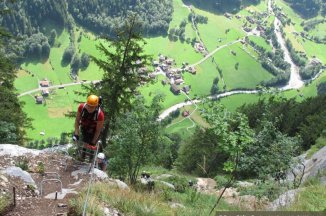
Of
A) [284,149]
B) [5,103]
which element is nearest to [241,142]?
[284,149]

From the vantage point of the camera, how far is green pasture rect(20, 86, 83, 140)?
447 ft

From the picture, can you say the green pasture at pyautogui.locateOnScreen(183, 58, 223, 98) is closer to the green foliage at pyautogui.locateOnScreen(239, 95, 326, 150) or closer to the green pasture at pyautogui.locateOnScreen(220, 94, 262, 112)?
the green pasture at pyautogui.locateOnScreen(220, 94, 262, 112)

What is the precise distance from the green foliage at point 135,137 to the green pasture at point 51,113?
114528mm

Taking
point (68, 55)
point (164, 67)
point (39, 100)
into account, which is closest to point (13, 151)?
point (39, 100)

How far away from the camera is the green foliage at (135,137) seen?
1830 centimetres

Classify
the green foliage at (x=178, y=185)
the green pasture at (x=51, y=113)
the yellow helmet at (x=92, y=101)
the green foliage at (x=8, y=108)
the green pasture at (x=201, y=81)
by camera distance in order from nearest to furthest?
1. the yellow helmet at (x=92, y=101)
2. the green foliage at (x=178, y=185)
3. the green foliage at (x=8, y=108)
4. the green pasture at (x=51, y=113)
5. the green pasture at (x=201, y=81)

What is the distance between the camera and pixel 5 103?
33344 mm

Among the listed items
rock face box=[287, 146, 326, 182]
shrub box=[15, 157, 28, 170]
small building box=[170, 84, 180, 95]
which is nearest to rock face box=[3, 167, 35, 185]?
shrub box=[15, 157, 28, 170]

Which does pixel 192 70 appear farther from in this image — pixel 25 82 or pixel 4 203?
pixel 4 203

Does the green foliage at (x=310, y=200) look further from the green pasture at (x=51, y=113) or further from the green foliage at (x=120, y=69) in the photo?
the green pasture at (x=51, y=113)

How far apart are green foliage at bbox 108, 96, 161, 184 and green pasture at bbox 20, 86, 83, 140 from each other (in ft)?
376

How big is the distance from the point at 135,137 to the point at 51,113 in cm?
13675

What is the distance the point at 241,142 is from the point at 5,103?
27.8 m

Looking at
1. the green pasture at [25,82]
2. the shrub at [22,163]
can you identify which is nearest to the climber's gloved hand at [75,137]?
the shrub at [22,163]
